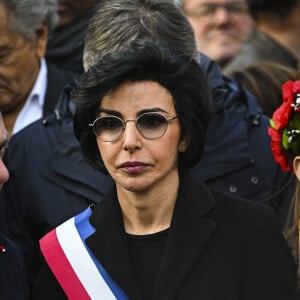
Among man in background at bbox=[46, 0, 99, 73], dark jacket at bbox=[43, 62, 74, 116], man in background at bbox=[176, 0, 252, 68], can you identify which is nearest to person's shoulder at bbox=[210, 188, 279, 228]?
dark jacket at bbox=[43, 62, 74, 116]

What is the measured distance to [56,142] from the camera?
517 centimetres

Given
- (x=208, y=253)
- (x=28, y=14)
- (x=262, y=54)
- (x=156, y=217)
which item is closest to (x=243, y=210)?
(x=208, y=253)

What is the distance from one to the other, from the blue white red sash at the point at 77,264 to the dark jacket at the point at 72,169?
0.41 m

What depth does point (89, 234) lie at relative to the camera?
14.8ft

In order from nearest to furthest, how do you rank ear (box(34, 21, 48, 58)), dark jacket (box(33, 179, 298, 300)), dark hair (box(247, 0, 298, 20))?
1. dark jacket (box(33, 179, 298, 300))
2. ear (box(34, 21, 48, 58))
3. dark hair (box(247, 0, 298, 20))

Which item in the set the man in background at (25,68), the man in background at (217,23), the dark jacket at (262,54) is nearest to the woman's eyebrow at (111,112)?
the man in background at (25,68)

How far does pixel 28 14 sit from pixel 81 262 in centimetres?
185

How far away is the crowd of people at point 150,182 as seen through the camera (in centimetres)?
431

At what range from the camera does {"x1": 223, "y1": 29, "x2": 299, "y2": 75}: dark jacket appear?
6953mm

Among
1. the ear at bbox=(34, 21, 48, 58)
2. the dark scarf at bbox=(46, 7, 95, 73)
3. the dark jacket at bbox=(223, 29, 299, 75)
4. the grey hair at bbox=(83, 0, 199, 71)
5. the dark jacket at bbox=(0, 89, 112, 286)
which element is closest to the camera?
the grey hair at bbox=(83, 0, 199, 71)

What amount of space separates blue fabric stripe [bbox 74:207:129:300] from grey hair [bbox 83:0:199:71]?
614 millimetres

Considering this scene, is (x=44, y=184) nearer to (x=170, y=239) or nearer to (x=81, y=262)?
(x=81, y=262)

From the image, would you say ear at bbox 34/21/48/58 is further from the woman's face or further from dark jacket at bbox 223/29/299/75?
the woman's face

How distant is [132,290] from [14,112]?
6.03ft
